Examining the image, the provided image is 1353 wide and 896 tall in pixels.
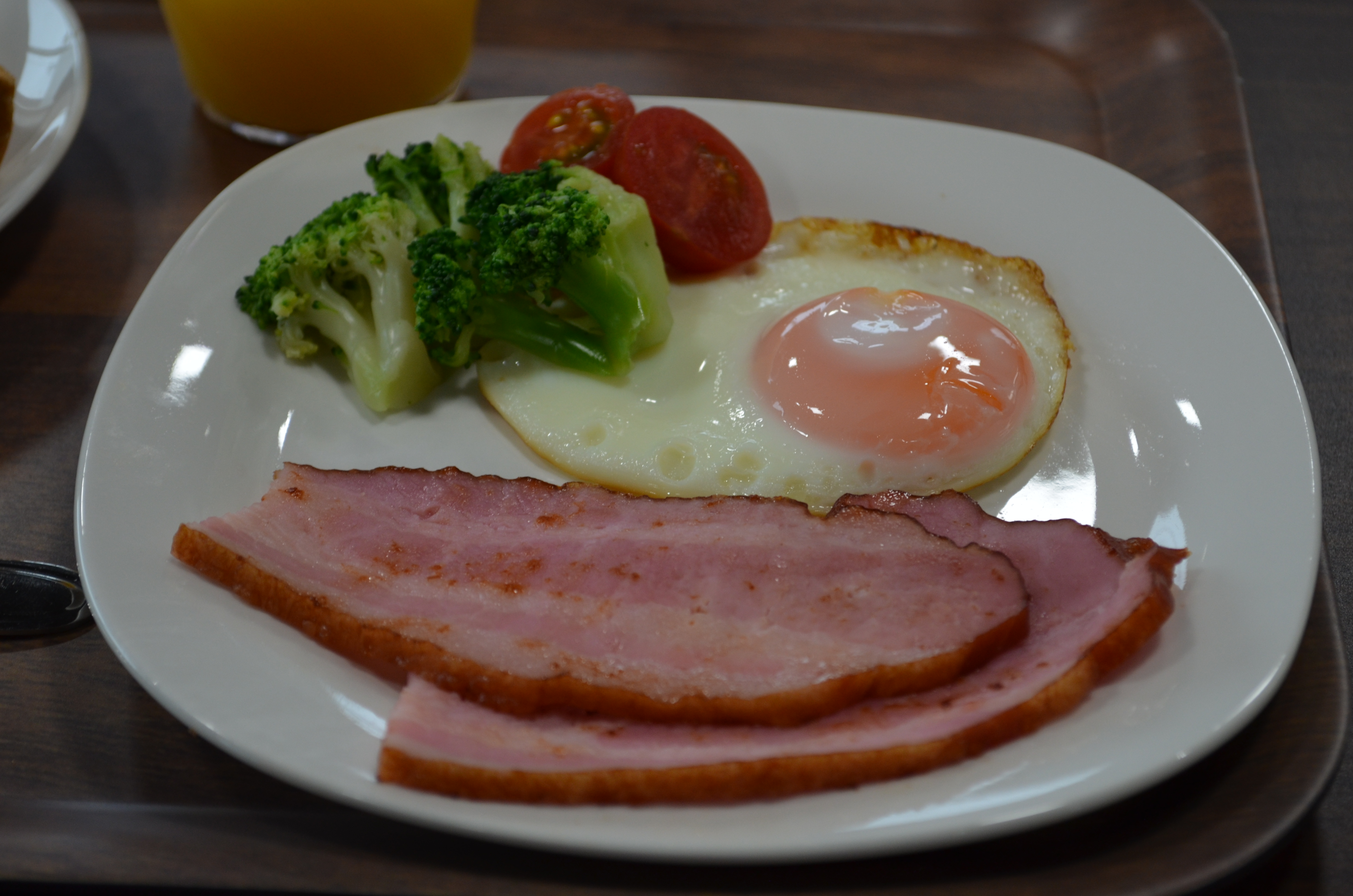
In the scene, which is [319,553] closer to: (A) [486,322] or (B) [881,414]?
(A) [486,322]

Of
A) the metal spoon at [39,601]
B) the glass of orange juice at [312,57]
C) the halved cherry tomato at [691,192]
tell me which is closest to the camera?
the metal spoon at [39,601]

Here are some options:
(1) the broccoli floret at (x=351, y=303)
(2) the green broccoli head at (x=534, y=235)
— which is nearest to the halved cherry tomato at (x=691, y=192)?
(2) the green broccoli head at (x=534, y=235)

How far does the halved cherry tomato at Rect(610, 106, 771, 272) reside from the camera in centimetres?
299

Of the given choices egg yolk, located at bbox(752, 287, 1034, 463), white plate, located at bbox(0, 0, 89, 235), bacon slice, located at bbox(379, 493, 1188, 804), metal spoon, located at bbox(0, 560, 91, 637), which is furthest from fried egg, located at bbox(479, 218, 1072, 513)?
white plate, located at bbox(0, 0, 89, 235)

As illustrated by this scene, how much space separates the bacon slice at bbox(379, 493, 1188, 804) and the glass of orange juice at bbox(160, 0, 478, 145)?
2.48 m

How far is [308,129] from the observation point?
146 inches

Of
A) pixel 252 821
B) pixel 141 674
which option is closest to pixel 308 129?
pixel 141 674

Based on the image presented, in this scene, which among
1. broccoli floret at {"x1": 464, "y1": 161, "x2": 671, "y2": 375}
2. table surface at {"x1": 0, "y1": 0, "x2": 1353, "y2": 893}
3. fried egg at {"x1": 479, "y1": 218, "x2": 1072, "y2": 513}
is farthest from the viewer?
broccoli floret at {"x1": 464, "y1": 161, "x2": 671, "y2": 375}

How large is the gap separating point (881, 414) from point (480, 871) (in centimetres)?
147

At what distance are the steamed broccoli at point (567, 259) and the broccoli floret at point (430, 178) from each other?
0.42ft

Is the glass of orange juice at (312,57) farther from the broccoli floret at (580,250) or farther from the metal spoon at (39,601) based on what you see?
the metal spoon at (39,601)

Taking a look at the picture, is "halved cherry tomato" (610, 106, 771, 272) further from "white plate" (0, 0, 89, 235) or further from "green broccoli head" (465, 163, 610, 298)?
"white plate" (0, 0, 89, 235)

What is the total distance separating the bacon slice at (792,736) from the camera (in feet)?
5.69

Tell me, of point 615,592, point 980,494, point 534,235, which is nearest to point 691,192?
point 534,235
